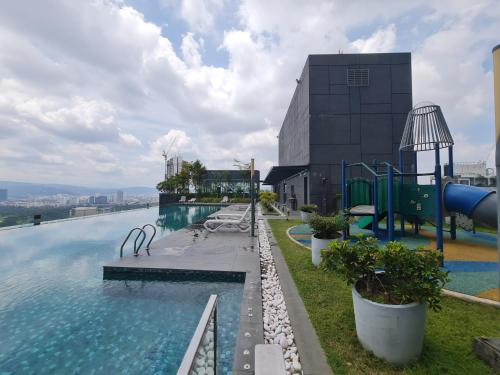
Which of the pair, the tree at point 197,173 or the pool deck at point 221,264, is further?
the tree at point 197,173

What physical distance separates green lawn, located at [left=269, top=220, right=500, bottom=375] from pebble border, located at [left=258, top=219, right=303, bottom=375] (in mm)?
345

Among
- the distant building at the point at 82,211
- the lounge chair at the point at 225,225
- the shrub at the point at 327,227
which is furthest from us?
the distant building at the point at 82,211

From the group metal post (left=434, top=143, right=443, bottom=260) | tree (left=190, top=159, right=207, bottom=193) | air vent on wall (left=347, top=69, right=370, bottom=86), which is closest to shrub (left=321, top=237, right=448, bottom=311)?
metal post (left=434, top=143, right=443, bottom=260)

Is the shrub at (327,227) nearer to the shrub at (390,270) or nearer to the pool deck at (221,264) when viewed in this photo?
the pool deck at (221,264)

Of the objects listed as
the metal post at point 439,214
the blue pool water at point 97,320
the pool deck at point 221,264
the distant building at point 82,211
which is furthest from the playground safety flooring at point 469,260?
the distant building at point 82,211

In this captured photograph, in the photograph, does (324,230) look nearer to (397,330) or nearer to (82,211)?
(397,330)

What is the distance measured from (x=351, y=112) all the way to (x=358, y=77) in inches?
95.4

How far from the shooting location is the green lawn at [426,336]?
7.32 feet

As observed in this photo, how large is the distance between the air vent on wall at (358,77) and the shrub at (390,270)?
16610 millimetres

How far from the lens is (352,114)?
53.7ft

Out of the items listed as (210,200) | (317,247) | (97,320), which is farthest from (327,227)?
(210,200)

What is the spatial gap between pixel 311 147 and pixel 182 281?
13859 mm

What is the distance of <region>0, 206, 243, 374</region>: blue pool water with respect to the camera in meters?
2.87

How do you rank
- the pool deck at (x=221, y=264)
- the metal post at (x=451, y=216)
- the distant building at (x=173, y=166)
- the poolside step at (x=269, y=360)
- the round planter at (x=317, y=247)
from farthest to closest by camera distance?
the distant building at (x=173, y=166), the metal post at (x=451, y=216), the round planter at (x=317, y=247), the pool deck at (x=221, y=264), the poolside step at (x=269, y=360)
